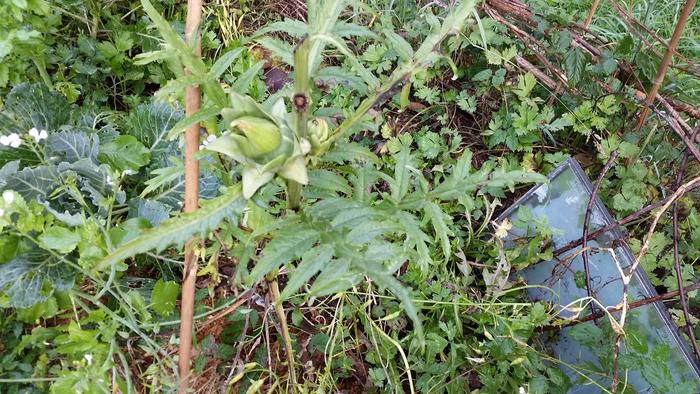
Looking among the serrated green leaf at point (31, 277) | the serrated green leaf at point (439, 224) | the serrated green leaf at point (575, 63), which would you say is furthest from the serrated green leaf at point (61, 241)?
the serrated green leaf at point (575, 63)

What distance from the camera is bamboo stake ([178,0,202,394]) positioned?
1.01 metres

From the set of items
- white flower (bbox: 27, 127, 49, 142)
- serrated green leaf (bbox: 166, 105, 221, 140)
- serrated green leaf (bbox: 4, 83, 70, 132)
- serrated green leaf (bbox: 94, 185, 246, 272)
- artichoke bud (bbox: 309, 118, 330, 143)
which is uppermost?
serrated green leaf (bbox: 166, 105, 221, 140)

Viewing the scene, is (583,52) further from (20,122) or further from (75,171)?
(20,122)

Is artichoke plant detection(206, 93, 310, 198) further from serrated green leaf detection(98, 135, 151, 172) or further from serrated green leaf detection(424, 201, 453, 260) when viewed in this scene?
serrated green leaf detection(98, 135, 151, 172)

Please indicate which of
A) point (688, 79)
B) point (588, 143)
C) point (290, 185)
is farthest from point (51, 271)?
point (688, 79)

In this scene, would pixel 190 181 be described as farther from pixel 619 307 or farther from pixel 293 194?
pixel 619 307

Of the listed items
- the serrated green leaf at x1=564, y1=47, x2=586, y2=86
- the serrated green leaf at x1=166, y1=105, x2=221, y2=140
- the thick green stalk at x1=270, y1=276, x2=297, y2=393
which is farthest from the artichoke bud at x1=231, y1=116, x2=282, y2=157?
the serrated green leaf at x1=564, y1=47, x2=586, y2=86

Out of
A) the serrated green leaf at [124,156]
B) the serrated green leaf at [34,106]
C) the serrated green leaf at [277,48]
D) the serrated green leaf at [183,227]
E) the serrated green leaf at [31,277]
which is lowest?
the serrated green leaf at [31,277]

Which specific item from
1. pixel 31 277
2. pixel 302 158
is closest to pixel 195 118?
pixel 302 158

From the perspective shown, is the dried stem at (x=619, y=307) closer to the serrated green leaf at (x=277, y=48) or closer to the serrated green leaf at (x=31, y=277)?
the serrated green leaf at (x=277, y=48)

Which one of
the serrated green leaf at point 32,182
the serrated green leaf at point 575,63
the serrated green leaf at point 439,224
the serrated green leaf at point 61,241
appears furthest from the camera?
the serrated green leaf at point 575,63

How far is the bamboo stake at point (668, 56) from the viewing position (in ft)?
6.04

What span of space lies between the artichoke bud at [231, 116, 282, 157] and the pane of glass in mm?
1106

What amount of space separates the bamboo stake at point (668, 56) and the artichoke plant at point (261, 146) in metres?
1.59
